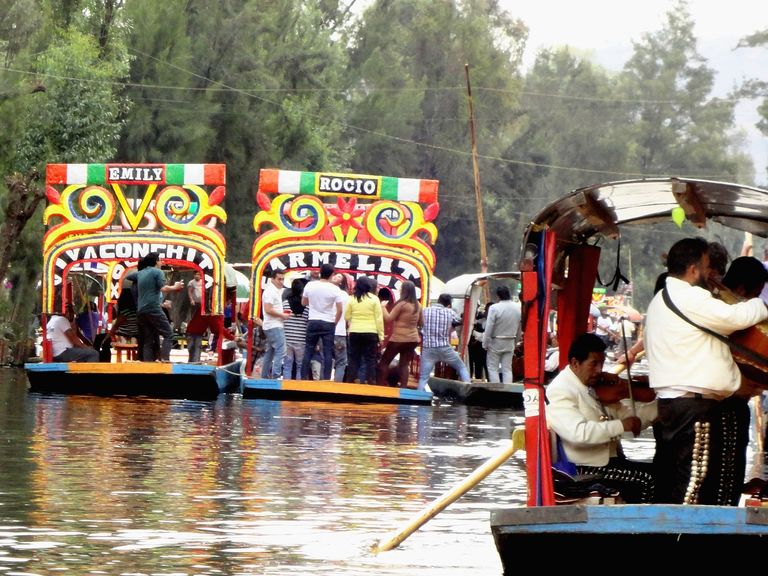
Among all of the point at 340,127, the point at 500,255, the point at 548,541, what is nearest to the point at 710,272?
the point at 548,541

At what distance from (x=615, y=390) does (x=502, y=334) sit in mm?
16420

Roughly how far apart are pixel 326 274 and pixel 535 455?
15.1 meters

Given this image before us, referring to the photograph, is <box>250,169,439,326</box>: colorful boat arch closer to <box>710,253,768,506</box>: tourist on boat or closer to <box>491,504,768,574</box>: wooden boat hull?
<box>710,253,768,506</box>: tourist on boat

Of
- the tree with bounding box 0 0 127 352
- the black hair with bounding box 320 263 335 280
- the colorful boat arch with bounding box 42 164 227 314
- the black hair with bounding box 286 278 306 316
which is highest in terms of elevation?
the tree with bounding box 0 0 127 352

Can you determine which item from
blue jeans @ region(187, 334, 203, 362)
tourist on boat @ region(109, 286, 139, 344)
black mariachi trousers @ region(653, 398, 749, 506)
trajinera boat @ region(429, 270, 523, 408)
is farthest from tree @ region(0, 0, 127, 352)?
black mariachi trousers @ region(653, 398, 749, 506)

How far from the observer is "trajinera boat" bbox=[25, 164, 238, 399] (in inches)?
969

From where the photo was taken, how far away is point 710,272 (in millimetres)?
9766

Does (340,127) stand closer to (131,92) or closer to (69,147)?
(131,92)

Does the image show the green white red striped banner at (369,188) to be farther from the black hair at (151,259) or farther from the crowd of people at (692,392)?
the crowd of people at (692,392)

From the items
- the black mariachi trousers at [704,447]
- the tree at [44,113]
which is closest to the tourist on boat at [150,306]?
the tree at [44,113]

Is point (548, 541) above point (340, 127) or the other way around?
the other way around

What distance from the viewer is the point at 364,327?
80.2ft

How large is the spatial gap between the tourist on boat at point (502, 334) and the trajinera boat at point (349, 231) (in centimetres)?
141

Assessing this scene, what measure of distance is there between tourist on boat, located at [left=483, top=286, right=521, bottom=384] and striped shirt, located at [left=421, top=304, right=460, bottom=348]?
1.04 metres
